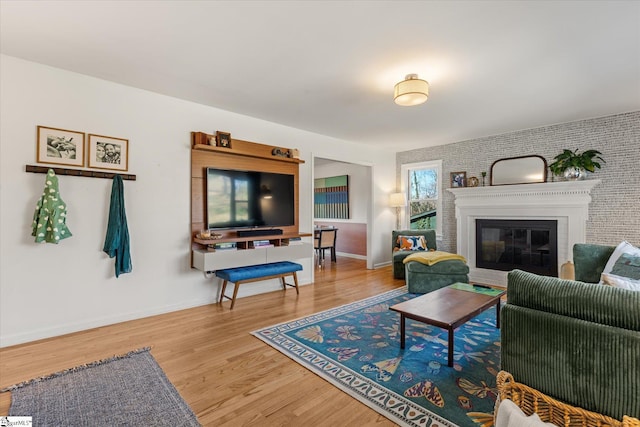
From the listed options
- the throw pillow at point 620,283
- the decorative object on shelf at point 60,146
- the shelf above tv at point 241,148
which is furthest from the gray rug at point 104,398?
the throw pillow at point 620,283

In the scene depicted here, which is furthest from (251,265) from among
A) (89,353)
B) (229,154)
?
(89,353)

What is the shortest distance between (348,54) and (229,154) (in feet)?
6.89

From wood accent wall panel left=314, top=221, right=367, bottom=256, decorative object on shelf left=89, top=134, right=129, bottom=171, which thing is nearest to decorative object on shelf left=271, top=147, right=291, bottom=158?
decorative object on shelf left=89, top=134, right=129, bottom=171

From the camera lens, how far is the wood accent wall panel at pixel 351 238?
285 inches

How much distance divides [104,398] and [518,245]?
5.44 meters

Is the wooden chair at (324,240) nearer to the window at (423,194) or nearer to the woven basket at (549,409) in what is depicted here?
the window at (423,194)

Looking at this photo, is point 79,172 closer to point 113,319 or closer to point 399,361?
point 113,319

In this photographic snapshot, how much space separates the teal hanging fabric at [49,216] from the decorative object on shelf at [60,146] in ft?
0.55

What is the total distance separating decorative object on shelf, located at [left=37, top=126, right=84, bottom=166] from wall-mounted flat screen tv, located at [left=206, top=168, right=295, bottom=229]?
4.10 ft

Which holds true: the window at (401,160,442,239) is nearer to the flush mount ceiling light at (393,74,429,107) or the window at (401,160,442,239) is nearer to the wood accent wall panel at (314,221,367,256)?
the wood accent wall panel at (314,221,367,256)

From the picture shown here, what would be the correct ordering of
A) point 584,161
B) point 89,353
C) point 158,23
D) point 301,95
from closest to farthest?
1. point 158,23
2. point 89,353
3. point 301,95
4. point 584,161

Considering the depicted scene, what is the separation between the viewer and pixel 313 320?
10.5 ft

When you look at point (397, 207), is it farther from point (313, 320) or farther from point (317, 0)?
point (317, 0)

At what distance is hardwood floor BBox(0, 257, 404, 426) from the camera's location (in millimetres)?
1783
